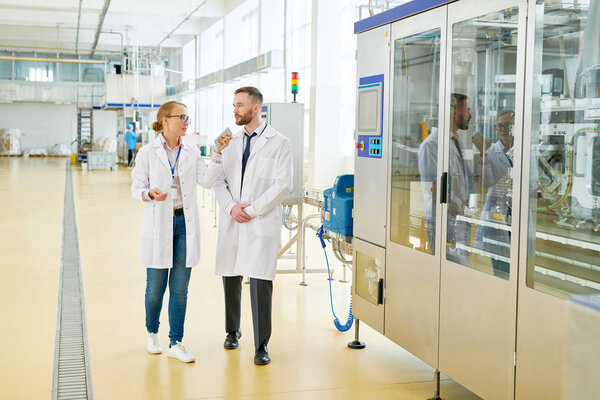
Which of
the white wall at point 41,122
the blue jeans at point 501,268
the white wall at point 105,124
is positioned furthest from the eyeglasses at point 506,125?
the white wall at point 41,122

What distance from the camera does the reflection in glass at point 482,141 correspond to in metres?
3.10

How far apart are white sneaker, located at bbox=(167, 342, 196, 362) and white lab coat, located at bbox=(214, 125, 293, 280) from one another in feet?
1.84

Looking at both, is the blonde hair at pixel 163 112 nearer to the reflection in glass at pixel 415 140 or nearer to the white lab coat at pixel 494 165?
the reflection in glass at pixel 415 140

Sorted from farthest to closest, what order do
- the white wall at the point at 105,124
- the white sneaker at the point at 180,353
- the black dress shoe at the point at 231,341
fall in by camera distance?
the white wall at the point at 105,124 → the black dress shoe at the point at 231,341 → the white sneaker at the point at 180,353

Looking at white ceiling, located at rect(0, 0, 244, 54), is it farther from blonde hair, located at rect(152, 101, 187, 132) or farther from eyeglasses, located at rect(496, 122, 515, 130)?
eyeglasses, located at rect(496, 122, 515, 130)

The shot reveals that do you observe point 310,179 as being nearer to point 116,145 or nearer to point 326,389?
point 326,389

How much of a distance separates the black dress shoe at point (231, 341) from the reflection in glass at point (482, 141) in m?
1.80

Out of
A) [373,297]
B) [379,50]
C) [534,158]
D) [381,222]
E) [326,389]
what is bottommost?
[326,389]

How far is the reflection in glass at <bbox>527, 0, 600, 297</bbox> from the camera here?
2.75 m

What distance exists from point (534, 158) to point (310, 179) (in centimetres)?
1262

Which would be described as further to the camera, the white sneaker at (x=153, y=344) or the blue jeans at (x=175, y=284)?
the white sneaker at (x=153, y=344)

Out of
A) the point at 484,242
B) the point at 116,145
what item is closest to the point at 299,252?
the point at 484,242

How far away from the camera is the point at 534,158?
2.82 metres

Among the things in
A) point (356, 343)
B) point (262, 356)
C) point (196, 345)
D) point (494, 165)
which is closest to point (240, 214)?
point (262, 356)
